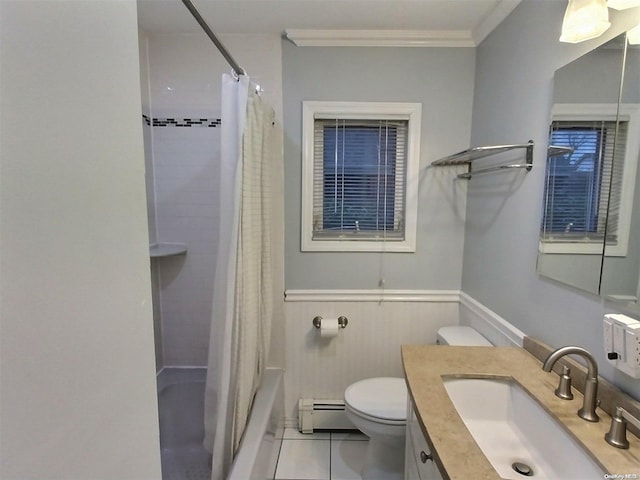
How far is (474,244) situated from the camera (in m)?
1.80

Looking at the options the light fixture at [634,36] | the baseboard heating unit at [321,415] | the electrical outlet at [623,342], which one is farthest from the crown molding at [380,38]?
the baseboard heating unit at [321,415]

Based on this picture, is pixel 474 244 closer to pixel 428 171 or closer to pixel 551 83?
pixel 428 171

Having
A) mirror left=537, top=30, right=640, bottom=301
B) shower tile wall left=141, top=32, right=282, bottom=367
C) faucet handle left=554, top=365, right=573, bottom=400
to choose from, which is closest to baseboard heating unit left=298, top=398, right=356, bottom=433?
shower tile wall left=141, top=32, right=282, bottom=367

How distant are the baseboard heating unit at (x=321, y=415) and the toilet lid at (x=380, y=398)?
38 cm

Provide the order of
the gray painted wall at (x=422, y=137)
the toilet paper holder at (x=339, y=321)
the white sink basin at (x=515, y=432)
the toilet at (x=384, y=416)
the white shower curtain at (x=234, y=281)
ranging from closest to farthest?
the white sink basin at (x=515, y=432)
the white shower curtain at (x=234, y=281)
the toilet at (x=384, y=416)
the gray painted wall at (x=422, y=137)
the toilet paper holder at (x=339, y=321)

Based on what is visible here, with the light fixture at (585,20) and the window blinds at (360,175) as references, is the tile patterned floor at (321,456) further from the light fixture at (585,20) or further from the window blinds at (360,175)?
the light fixture at (585,20)

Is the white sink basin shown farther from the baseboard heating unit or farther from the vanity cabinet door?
the baseboard heating unit

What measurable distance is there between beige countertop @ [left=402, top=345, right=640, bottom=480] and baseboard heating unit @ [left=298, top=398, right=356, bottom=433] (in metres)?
0.96

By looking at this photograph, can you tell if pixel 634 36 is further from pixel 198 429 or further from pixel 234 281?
pixel 198 429

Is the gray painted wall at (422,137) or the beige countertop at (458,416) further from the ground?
the gray painted wall at (422,137)

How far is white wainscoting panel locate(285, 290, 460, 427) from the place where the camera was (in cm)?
197

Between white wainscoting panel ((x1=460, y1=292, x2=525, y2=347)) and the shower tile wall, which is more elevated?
the shower tile wall

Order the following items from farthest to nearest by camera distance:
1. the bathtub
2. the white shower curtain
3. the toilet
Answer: the toilet, the bathtub, the white shower curtain

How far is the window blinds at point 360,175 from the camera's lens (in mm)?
1908
